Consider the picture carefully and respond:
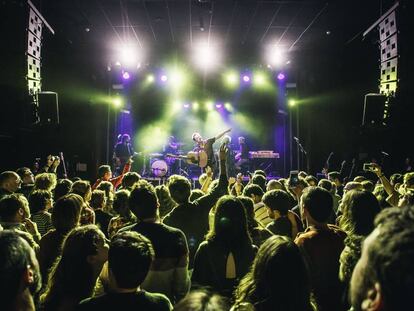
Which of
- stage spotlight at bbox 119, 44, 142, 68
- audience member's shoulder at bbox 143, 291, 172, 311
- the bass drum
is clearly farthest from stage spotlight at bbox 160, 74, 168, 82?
audience member's shoulder at bbox 143, 291, 172, 311

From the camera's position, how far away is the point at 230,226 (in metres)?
2.32

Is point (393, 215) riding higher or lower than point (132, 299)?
higher

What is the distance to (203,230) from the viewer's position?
3.31 meters

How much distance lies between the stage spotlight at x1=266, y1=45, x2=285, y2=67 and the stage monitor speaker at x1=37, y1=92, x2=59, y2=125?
27.2ft

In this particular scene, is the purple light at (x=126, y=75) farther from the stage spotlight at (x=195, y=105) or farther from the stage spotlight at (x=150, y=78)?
the stage spotlight at (x=195, y=105)

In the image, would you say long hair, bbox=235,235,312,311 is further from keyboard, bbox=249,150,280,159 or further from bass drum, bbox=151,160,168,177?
keyboard, bbox=249,150,280,159

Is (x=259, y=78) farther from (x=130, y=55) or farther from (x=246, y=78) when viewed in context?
(x=130, y=55)

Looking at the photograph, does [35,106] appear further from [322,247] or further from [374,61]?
[374,61]

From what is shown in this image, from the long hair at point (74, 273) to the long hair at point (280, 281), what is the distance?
0.92 m

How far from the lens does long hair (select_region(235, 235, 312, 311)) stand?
1396mm

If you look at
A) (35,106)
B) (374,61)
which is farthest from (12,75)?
(374,61)

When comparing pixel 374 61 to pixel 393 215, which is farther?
pixel 374 61

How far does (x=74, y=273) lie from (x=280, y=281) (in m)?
1.15

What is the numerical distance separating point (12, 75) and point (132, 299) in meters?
6.41
